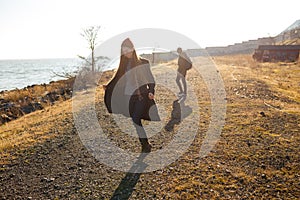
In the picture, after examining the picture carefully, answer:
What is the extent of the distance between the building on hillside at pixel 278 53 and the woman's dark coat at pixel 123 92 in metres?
30.1

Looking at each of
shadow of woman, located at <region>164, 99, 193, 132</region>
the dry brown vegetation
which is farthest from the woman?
shadow of woman, located at <region>164, 99, 193, 132</region>

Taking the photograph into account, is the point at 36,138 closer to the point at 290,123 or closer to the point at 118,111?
the point at 118,111

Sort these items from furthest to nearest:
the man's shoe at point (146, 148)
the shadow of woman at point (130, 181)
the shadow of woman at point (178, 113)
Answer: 1. the shadow of woman at point (178, 113)
2. the man's shoe at point (146, 148)
3. the shadow of woman at point (130, 181)

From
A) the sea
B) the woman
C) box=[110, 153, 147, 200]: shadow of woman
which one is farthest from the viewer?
the sea

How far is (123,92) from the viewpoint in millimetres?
5812

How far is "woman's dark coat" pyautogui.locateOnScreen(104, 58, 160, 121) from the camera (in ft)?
18.8

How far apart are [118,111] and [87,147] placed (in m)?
1.38

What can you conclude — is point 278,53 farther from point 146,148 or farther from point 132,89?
point 132,89

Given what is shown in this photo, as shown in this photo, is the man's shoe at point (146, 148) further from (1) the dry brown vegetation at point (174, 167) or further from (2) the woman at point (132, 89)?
(1) the dry brown vegetation at point (174, 167)

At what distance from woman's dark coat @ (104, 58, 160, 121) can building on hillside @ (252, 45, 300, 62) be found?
1184 inches

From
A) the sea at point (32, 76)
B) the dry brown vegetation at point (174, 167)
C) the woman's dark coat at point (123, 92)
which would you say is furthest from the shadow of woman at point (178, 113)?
the sea at point (32, 76)

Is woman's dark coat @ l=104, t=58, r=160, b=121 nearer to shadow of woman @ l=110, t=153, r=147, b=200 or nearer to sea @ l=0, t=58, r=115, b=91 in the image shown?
shadow of woman @ l=110, t=153, r=147, b=200

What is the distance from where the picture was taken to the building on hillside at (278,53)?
102ft

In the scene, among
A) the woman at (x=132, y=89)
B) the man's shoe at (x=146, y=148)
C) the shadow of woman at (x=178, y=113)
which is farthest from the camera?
the shadow of woman at (x=178, y=113)
